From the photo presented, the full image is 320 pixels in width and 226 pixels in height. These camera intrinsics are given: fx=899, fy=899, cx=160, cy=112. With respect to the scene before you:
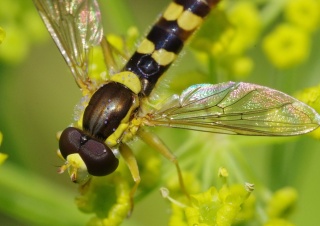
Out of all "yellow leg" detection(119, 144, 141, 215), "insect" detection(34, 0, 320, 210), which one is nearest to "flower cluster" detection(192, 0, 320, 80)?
"insect" detection(34, 0, 320, 210)

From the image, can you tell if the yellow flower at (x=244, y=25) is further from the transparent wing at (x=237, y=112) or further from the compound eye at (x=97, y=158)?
the compound eye at (x=97, y=158)

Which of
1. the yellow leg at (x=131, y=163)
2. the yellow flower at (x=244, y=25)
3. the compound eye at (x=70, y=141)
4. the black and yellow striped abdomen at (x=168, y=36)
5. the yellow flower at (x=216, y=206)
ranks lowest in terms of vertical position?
the yellow flower at (x=216, y=206)

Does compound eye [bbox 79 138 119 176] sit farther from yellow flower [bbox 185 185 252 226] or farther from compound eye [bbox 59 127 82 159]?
yellow flower [bbox 185 185 252 226]

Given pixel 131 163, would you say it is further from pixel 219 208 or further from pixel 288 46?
pixel 288 46

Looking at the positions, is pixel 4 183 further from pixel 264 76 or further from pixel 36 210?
pixel 264 76

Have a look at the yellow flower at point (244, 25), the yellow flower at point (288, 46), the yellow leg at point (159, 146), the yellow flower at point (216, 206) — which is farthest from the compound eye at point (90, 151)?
the yellow flower at point (288, 46)
